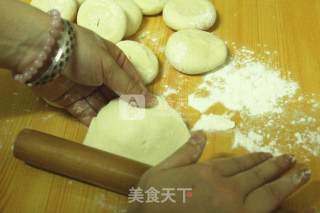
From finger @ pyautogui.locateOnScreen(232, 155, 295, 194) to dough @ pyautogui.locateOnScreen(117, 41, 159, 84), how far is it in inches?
19.4

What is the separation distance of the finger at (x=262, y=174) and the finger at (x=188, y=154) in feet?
0.34

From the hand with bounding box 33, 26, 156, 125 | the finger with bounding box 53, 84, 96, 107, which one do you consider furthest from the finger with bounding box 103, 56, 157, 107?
the finger with bounding box 53, 84, 96, 107

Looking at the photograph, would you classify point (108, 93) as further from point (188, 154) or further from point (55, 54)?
point (188, 154)

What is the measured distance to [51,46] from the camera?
1.00m

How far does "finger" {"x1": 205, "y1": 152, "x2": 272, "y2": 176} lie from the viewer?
35.3 inches

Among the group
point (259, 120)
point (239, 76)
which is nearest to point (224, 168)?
point (259, 120)

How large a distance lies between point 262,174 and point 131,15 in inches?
30.7

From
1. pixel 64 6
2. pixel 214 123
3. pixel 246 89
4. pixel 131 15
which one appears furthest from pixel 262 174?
pixel 64 6

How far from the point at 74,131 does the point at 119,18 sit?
43cm

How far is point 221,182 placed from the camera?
862mm

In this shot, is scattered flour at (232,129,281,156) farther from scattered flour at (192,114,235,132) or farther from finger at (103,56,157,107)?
finger at (103,56,157,107)

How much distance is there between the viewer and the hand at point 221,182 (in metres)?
0.83

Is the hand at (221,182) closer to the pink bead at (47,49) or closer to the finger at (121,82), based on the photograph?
the finger at (121,82)

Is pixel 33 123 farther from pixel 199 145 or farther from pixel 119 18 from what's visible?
pixel 199 145
